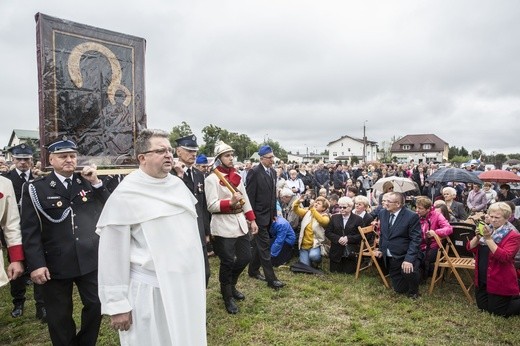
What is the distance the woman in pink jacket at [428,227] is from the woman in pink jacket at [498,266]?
94 centimetres

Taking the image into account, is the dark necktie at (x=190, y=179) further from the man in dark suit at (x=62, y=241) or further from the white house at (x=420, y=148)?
the white house at (x=420, y=148)

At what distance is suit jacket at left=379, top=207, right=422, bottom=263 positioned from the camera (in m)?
5.40

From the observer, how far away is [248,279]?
6.11m

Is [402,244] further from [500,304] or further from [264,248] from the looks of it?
[264,248]

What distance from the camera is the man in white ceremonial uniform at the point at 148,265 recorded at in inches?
89.6

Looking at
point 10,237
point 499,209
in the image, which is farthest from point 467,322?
point 10,237

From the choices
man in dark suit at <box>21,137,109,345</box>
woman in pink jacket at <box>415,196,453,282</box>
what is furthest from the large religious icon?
woman in pink jacket at <box>415,196,453,282</box>

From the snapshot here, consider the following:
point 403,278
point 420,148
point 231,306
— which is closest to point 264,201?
point 231,306

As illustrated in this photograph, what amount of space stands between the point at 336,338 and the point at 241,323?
1.14 m

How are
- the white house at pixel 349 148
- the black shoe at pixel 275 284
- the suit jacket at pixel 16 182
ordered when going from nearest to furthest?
the black shoe at pixel 275 284 < the suit jacket at pixel 16 182 < the white house at pixel 349 148

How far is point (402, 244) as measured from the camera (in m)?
5.52

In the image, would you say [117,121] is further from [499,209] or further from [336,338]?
[499,209]

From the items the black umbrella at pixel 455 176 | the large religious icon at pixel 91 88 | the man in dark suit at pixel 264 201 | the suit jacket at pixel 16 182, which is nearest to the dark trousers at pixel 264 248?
the man in dark suit at pixel 264 201

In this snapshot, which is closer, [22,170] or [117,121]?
[117,121]
